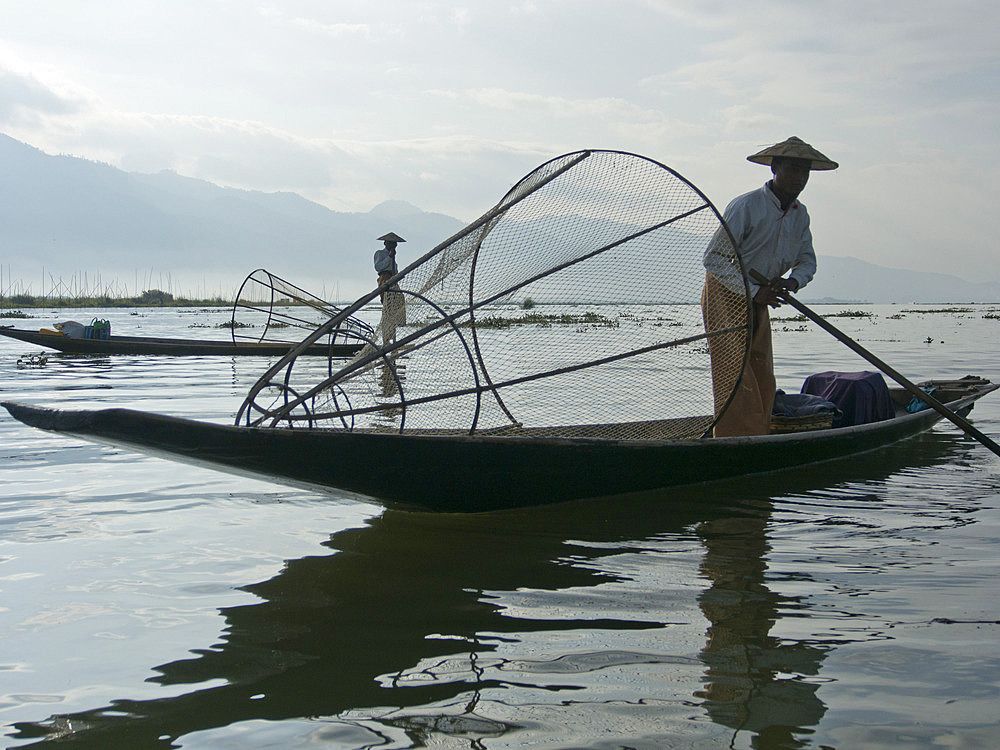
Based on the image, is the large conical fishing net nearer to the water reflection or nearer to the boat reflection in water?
the boat reflection in water

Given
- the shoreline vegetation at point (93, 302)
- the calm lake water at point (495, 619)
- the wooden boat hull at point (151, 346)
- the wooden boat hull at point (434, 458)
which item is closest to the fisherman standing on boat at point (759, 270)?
the wooden boat hull at point (434, 458)

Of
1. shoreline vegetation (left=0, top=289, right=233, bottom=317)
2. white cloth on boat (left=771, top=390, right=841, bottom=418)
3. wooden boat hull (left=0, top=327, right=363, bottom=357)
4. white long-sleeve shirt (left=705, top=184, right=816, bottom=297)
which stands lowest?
white cloth on boat (left=771, top=390, right=841, bottom=418)

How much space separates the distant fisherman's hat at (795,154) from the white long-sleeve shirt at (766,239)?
0.65ft

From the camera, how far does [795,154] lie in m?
4.46

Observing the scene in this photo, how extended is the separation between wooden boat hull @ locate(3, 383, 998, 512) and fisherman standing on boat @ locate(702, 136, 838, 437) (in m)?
0.34

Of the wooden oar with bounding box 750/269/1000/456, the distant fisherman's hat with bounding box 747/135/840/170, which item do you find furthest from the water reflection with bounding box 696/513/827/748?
the distant fisherman's hat with bounding box 747/135/840/170

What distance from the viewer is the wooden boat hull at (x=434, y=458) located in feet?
8.66

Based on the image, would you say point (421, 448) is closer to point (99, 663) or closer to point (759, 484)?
point (99, 663)

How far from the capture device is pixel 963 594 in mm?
2809

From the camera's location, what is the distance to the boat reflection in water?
190cm

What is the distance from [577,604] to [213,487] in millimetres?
2535

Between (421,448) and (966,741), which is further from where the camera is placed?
(421,448)

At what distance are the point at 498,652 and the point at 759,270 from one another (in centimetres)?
325

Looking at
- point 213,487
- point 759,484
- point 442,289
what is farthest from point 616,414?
point 213,487
